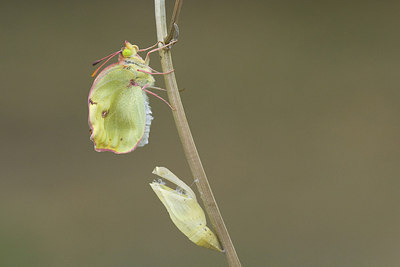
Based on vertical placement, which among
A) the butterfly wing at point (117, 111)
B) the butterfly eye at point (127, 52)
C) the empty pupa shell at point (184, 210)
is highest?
the butterfly eye at point (127, 52)

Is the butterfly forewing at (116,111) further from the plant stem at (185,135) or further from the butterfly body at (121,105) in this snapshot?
the plant stem at (185,135)

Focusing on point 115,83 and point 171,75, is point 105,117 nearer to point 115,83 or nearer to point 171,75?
point 115,83

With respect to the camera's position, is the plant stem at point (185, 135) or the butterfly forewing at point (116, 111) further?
the butterfly forewing at point (116, 111)

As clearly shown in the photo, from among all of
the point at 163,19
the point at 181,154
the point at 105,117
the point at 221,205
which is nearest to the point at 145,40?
the point at 181,154

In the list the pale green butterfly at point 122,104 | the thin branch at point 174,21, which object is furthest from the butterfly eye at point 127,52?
the thin branch at point 174,21

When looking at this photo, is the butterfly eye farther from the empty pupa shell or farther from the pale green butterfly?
the empty pupa shell

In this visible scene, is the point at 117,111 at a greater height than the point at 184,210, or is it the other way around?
the point at 117,111

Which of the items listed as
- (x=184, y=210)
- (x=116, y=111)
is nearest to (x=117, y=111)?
(x=116, y=111)

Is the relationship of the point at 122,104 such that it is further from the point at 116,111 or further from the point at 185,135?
the point at 185,135
